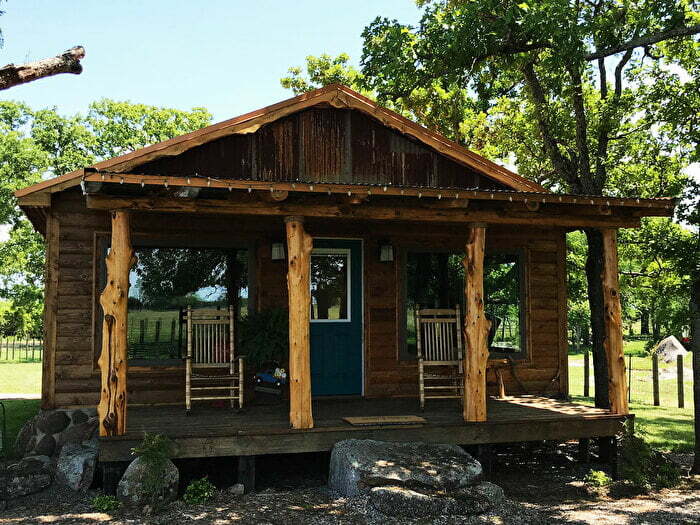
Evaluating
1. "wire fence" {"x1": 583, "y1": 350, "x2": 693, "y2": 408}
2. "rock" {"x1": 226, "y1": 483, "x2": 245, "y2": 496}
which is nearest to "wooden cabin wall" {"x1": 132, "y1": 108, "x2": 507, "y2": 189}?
"rock" {"x1": 226, "y1": 483, "x2": 245, "y2": 496}

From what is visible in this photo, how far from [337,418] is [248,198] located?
2394mm

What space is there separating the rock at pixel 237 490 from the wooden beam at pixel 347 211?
8.11ft

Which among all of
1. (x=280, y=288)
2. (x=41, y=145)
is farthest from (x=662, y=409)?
(x=41, y=145)

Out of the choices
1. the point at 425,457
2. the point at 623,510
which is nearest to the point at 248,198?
the point at 425,457

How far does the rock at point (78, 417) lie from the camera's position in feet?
23.8

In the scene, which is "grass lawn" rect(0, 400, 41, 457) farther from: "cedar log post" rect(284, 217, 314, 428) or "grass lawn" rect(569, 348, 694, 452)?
"grass lawn" rect(569, 348, 694, 452)

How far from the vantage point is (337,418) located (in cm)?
666

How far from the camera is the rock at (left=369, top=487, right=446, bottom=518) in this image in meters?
5.18

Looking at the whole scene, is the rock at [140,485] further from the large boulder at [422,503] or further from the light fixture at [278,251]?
the light fixture at [278,251]

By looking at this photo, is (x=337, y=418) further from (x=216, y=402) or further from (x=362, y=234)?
(x=362, y=234)

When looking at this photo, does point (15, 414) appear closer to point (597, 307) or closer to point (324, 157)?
point (324, 157)

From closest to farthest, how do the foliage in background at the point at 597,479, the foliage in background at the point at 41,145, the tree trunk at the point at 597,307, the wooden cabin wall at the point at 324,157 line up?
the foliage in background at the point at 597,479 < the wooden cabin wall at the point at 324,157 < the tree trunk at the point at 597,307 < the foliage in background at the point at 41,145

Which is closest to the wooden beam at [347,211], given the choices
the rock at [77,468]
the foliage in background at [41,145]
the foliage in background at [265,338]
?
the foliage in background at [265,338]

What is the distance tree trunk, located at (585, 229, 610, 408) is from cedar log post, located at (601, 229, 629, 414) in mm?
2601
